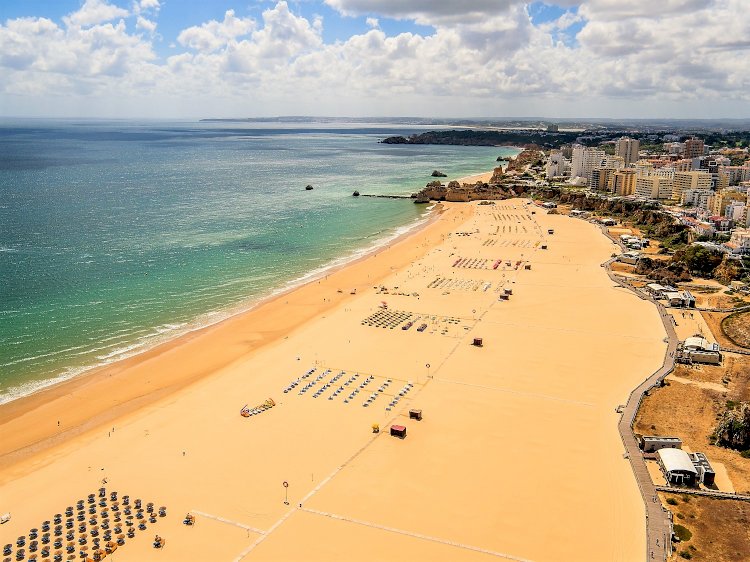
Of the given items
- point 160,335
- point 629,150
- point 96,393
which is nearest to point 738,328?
point 160,335

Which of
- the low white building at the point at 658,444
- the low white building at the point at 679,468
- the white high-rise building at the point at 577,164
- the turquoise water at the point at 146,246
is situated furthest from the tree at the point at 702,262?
the white high-rise building at the point at 577,164

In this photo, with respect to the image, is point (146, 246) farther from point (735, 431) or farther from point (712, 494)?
point (712, 494)

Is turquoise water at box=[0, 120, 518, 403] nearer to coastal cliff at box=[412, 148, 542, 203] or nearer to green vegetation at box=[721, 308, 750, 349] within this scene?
coastal cliff at box=[412, 148, 542, 203]

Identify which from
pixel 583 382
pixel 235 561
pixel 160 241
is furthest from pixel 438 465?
pixel 160 241

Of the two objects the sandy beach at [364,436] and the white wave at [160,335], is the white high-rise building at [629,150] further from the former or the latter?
the sandy beach at [364,436]

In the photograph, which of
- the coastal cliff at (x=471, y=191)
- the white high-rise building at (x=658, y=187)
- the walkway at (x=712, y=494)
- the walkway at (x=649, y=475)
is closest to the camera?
the walkway at (x=649, y=475)

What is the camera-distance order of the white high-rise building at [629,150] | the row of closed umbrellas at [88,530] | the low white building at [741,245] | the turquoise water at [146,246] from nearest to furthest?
the row of closed umbrellas at [88,530] < the turquoise water at [146,246] < the low white building at [741,245] < the white high-rise building at [629,150]
